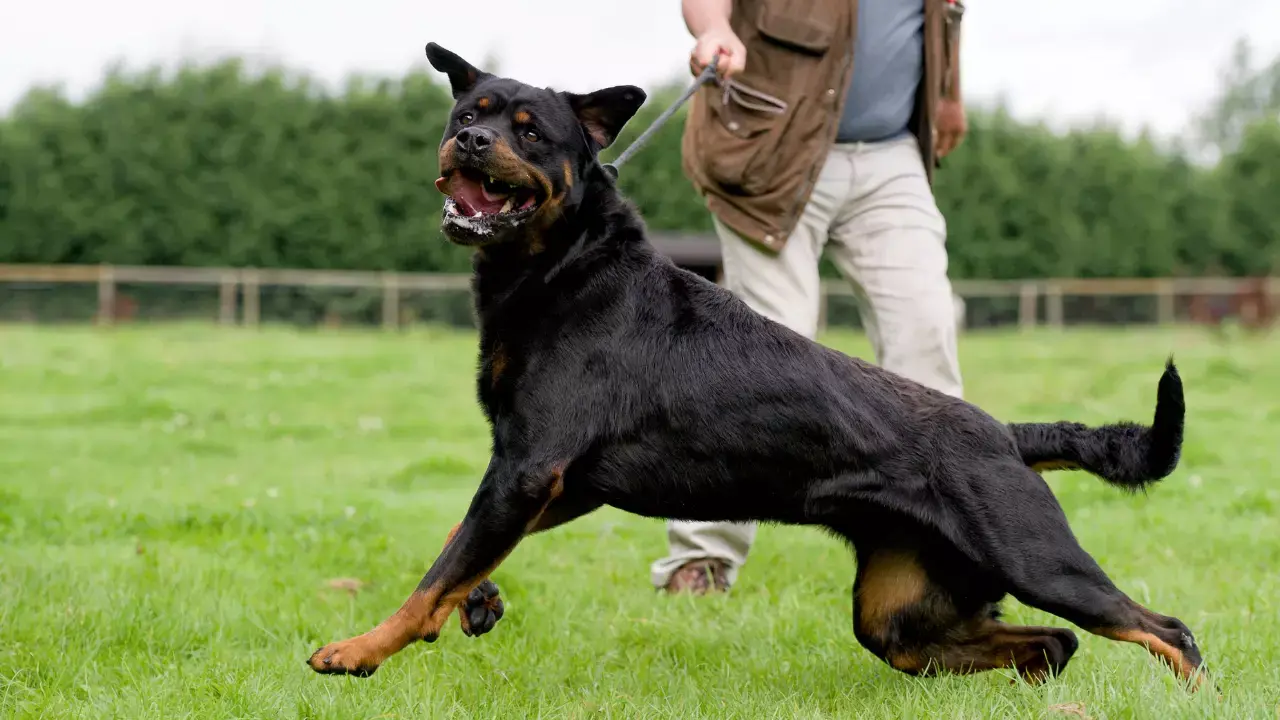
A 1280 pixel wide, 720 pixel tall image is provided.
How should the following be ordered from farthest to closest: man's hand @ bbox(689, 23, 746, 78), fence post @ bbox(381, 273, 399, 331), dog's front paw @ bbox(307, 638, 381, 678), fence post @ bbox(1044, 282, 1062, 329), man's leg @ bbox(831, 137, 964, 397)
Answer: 1. fence post @ bbox(1044, 282, 1062, 329)
2. fence post @ bbox(381, 273, 399, 331)
3. man's leg @ bbox(831, 137, 964, 397)
4. man's hand @ bbox(689, 23, 746, 78)
5. dog's front paw @ bbox(307, 638, 381, 678)

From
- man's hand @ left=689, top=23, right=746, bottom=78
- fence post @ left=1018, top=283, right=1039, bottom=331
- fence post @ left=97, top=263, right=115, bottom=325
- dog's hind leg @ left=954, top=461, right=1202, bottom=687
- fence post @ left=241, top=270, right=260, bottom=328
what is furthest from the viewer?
fence post @ left=1018, top=283, right=1039, bottom=331

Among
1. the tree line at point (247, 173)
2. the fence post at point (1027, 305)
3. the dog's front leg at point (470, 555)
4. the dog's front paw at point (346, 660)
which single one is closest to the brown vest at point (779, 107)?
the dog's front leg at point (470, 555)

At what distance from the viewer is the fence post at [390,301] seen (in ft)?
72.2

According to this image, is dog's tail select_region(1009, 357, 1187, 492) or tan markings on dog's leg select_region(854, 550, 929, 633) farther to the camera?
tan markings on dog's leg select_region(854, 550, 929, 633)

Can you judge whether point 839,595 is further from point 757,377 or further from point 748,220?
point 757,377

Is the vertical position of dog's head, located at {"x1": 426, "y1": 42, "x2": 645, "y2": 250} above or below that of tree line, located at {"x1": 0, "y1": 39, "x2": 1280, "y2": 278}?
above

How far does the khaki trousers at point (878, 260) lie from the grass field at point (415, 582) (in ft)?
3.21

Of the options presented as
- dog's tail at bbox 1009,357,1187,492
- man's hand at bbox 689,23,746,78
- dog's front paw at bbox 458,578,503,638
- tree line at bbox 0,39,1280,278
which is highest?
man's hand at bbox 689,23,746,78

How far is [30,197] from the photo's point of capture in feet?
70.9

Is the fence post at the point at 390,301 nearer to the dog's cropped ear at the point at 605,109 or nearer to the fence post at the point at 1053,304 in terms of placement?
the fence post at the point at 1053,304

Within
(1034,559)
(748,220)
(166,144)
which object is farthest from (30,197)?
(1034,559)

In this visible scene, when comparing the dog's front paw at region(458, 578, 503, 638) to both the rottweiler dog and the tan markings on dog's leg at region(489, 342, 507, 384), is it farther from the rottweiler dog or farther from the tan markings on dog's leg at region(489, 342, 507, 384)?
the tan markings on dog's leg at region(489, 342, 507, 384)

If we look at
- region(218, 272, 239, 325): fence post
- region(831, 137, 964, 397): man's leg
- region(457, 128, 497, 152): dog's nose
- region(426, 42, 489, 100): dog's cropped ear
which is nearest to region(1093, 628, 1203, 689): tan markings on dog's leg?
region(831, 137, 964, 397): man's leg

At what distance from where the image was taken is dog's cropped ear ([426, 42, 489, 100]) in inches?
128
